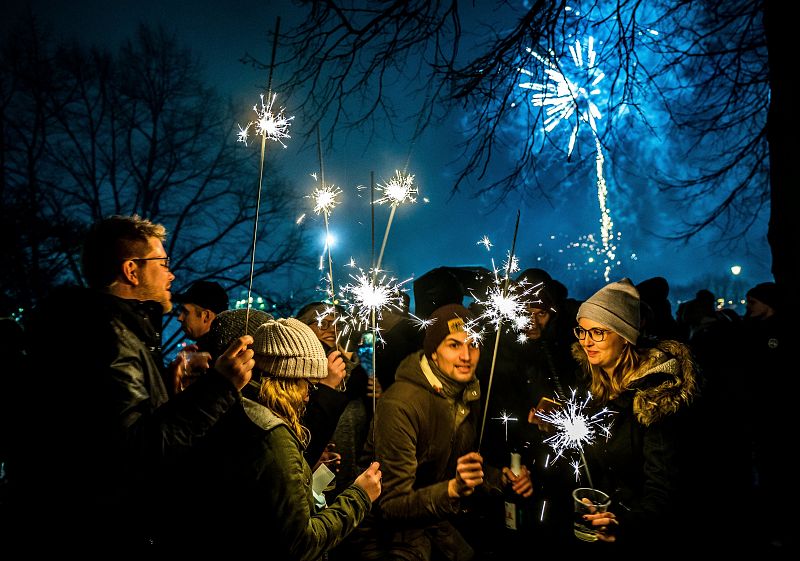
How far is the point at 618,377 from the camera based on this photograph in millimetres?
3375

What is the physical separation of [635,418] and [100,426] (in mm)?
3299

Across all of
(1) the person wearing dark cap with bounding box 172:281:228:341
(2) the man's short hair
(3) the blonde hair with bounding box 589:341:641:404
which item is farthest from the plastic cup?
(1) the person wearing dark cap with bounding box 172:281:228:341

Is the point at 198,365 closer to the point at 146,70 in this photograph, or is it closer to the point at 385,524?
the point at 385,524

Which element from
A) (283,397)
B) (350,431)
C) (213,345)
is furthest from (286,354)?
(350,431)

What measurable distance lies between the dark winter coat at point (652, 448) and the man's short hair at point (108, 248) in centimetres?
347

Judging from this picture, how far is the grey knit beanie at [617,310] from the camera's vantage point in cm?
340

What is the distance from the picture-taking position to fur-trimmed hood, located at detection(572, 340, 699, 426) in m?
2.89

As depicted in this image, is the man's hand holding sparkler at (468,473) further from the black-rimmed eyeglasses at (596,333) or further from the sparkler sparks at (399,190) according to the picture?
the sparkler sparks at (399,190)

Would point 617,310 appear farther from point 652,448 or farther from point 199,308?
point 199,308

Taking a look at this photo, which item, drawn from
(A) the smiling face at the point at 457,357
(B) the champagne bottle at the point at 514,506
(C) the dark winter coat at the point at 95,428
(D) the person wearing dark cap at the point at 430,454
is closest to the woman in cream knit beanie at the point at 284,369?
(C) the dark winter coat at the point at 95,428

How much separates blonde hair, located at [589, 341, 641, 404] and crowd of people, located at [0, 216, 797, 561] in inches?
0.6

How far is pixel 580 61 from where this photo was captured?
4.88 metres

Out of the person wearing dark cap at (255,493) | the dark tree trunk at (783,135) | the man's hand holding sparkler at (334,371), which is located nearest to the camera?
the person wearing dark cap at (255,493)

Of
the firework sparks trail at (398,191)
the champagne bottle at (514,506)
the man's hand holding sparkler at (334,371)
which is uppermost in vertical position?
the firework sparks trail at (398,191)
